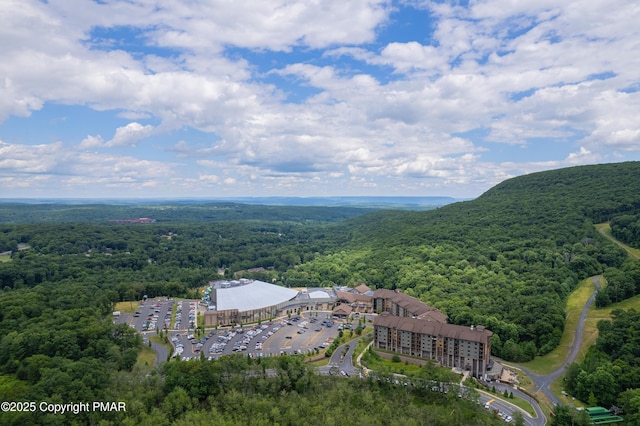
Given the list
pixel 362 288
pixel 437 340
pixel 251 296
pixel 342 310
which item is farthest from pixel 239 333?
pixel 362 288

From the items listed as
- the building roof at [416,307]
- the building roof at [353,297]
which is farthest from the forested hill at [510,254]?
the building roof at [353,297]

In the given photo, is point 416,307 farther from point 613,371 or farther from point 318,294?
point 613,371

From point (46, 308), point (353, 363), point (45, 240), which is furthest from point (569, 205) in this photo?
point (45, 240)

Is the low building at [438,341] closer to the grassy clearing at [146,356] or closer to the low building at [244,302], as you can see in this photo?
the low building at [244,302]

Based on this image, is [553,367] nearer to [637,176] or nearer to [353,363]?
[353,363]

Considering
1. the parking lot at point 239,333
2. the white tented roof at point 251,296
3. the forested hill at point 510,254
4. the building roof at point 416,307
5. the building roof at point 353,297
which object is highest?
the forested hill at point 510,254

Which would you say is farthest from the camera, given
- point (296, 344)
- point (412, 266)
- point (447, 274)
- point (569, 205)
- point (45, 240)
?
point (45, 240)
